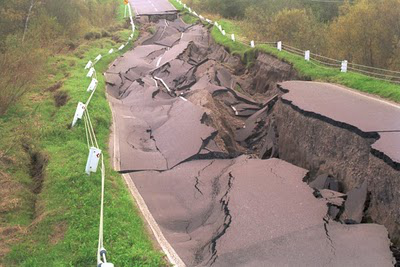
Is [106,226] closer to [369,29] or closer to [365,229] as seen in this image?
[365,229]

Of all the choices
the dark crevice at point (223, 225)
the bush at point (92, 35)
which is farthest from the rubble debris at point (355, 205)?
the bush at point (92, 35)

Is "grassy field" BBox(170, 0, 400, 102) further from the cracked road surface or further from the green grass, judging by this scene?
the cracked road surface

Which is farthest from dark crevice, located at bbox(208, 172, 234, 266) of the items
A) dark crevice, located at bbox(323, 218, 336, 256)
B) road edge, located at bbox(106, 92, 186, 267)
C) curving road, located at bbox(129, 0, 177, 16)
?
curving road, located at bbox(129, 0, 177, 16)

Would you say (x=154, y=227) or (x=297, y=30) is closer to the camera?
(x=154, y=227)

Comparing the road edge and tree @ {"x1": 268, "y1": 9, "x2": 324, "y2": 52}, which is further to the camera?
tree @ {"x1": 268, "y1": 9, "x2": 324, "y2": 52}

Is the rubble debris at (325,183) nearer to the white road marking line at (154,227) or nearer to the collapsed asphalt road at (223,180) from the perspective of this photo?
the collapsed asphalt road at (223,180)

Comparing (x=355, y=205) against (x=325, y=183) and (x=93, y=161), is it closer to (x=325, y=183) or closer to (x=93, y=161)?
(x=325, y=183)

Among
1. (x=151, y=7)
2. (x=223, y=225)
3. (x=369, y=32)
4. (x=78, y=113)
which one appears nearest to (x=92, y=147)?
(x=223, y=225)
